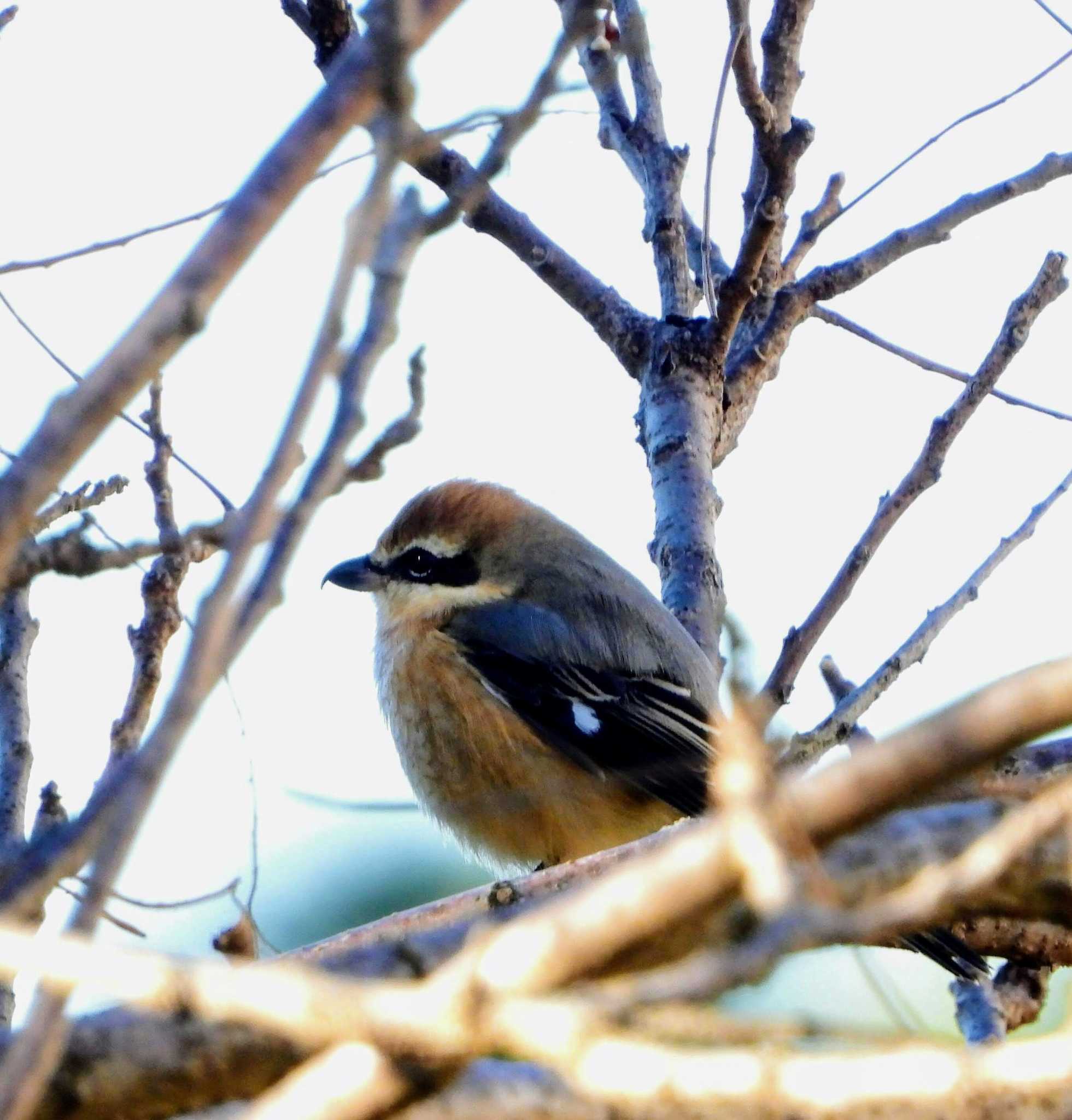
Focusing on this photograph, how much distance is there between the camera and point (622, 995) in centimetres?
112

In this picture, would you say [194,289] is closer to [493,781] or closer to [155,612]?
[155,612]

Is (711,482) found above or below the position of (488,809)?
above

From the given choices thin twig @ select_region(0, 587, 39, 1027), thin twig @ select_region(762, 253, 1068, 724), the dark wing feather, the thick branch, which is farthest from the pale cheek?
thin twig @ select_region(0, 587, 39, 1027)

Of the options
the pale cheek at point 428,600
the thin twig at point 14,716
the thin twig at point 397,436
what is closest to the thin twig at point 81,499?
the thin twig at point 14,716

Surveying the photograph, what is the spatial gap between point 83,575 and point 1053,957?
2689 millimetres

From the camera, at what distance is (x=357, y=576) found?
18.9 feet

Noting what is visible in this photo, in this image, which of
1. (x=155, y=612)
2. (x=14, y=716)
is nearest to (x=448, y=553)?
(x=14, y=716)

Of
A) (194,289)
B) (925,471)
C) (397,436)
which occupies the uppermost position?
(925,471)

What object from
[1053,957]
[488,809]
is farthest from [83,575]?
[488,809]

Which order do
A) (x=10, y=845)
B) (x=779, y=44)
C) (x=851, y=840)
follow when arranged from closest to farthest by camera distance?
(x=851, y=840)
(x=10, y=845)
(x=779, y=44)

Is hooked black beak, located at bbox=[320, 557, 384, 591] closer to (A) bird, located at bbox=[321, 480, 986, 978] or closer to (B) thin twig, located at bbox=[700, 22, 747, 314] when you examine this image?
(A) bird, located at bbox=[321, 480, 986, 978]

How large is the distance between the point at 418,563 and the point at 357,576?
25cm

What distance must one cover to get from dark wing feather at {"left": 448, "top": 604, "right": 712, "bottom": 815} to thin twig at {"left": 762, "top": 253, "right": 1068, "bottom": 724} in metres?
0.56

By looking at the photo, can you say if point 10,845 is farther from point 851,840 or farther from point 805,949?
point 805,949
